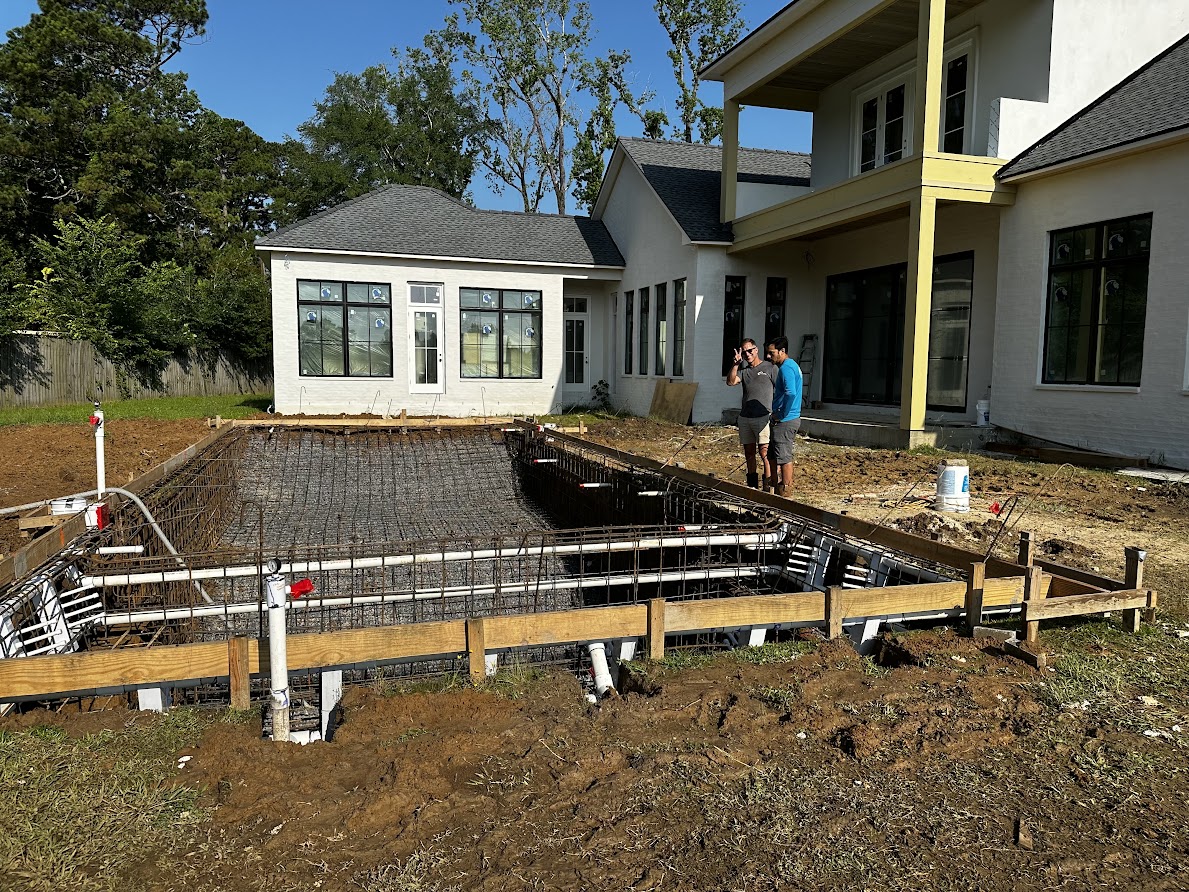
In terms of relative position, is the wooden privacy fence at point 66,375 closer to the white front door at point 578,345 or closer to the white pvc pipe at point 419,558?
the white front door at point 578,345

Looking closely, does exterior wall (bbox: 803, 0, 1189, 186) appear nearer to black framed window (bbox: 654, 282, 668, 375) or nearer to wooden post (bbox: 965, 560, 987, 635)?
black framed window (bbox: 654, 282, 668, 375)

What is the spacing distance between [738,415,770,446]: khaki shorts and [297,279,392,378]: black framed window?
11.7 m

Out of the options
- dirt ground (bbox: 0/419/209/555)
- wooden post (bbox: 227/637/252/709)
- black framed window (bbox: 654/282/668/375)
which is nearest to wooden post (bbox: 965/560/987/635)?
wooden post (bbox: 227/637/252/709)

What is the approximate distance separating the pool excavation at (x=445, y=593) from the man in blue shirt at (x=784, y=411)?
79cm

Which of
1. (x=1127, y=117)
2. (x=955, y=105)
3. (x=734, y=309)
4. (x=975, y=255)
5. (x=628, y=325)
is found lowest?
(x=628, y=325)

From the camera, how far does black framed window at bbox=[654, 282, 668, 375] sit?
18.4 meters

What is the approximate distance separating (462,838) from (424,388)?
16520mm

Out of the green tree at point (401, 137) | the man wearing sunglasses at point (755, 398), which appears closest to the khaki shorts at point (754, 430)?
the man wearing sunglasses at point (755, 398)

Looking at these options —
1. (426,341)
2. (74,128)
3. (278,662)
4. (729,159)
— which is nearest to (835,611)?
(278,662)

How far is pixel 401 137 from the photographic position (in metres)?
42.1

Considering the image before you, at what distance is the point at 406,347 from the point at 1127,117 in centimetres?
1367

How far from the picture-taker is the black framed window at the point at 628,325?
2008cm

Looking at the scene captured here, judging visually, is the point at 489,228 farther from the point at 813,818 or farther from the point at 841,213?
the point at 813,818

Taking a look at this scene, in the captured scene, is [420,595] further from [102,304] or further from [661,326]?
[102,304]
